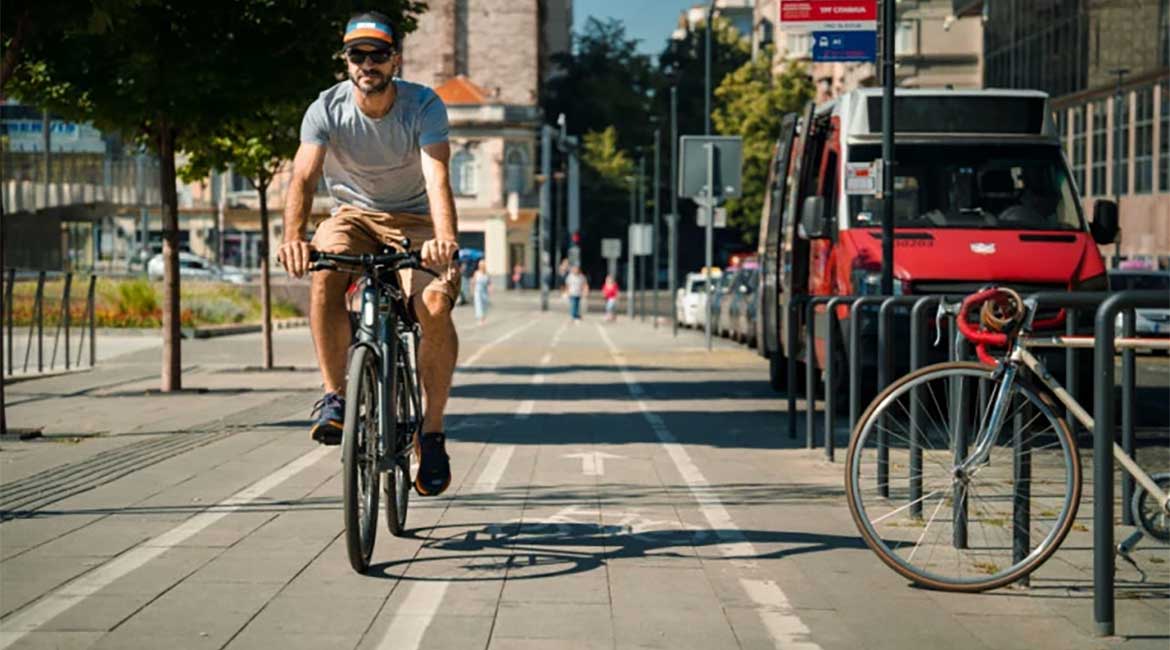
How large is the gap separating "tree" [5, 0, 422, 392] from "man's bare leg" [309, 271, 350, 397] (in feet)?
30.8

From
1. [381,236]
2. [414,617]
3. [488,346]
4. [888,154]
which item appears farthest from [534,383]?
[414,617]

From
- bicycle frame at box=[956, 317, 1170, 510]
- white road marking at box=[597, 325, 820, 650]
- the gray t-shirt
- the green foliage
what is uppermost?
the green foliage

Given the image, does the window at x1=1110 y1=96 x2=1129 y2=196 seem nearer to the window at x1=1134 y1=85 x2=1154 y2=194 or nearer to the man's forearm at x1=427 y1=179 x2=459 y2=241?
the window at x1=1134 y1=85 x2=1154 y2=194

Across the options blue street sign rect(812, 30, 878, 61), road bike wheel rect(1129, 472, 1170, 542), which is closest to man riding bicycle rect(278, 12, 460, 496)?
road bike wheel rect(1129, 472, 1170, 542)

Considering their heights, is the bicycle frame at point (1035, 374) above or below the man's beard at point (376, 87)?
below

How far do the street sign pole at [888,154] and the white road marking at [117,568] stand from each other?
6238 mm

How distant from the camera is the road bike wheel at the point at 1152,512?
23.4ft

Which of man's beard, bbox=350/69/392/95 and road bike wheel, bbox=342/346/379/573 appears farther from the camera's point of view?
man's beard, bbox=350/69/392/95

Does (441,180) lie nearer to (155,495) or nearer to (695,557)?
(695,557)

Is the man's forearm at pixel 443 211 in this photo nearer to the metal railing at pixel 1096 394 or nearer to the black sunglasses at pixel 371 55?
the black sunglasses at pixel 371 55

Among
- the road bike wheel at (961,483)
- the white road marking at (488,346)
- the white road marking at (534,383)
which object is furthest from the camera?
the white road marking at (488,346)

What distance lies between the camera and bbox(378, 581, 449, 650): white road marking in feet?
19.8

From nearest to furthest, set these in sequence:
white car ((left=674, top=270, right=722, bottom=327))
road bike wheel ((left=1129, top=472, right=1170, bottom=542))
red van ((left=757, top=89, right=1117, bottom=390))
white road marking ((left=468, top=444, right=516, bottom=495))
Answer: road bike wheel ((left=1129, top=472, right=1170, bottom=542)) → white road marking ((left=468, top=444, right=516, bottom=495)) → red van ((left=757, top=89, right=1117, bottom=390)) → white car ((left=674, top=270, right=722, bottom=327))

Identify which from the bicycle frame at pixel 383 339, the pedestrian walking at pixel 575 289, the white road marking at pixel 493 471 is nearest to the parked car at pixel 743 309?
the pedestrian walking at pixel 575 289
